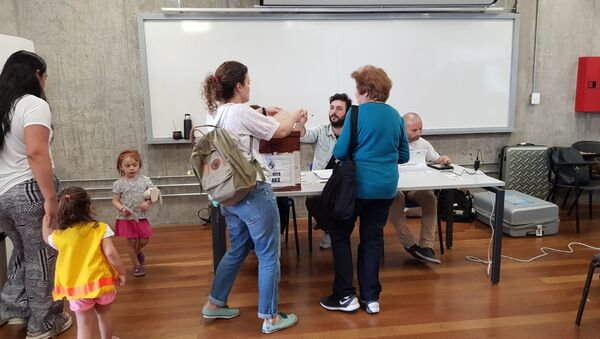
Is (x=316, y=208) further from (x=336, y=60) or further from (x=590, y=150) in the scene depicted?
(x=590, y=150)

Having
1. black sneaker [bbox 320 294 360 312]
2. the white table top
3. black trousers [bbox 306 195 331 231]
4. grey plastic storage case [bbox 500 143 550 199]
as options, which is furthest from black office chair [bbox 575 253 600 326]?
grey plastic storage case [bbox 500 143 550 199]

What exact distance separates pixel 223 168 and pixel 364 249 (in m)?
1.03

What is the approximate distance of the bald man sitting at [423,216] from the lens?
3.44 meters

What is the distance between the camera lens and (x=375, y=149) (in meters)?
2.46

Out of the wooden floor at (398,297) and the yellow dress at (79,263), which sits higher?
the yellow dress at (79,263)

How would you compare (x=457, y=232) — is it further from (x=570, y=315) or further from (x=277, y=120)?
(x=277, y=120)

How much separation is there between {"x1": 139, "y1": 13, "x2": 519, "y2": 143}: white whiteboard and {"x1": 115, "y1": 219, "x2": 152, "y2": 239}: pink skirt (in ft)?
4.45

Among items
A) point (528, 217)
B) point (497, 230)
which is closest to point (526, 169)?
point (528, 217)

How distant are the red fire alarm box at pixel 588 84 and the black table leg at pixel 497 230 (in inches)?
106

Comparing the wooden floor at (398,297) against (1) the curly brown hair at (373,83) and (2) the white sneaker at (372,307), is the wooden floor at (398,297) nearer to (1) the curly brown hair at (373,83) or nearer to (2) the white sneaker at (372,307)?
(2) the white sneaker at (372,307)

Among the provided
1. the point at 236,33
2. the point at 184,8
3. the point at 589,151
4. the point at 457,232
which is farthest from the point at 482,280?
the point at 184,8

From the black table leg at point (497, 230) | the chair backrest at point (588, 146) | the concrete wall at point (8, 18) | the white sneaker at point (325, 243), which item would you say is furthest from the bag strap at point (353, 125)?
the chair backrest at point (588, 146)

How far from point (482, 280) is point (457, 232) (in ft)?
3.72

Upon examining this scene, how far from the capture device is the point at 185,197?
4625 millimetres
